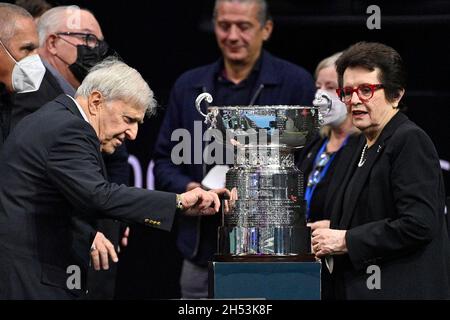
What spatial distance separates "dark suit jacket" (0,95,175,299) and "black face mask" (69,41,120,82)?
3.74 feet

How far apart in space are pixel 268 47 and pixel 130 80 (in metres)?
2.42

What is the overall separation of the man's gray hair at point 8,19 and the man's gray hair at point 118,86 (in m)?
0.76

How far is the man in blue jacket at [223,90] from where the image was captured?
544cm

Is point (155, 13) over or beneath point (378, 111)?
over

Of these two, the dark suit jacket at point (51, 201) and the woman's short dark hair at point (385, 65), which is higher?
the woman's short dark hair at point (385, 65)

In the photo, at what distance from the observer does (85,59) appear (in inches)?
198

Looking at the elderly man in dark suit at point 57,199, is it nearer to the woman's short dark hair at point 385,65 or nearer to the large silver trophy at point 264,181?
the large silver trophy at point 264,181

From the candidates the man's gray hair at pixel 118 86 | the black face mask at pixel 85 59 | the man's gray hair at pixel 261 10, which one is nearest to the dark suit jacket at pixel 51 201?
the man's gray hair at pixel 118 86

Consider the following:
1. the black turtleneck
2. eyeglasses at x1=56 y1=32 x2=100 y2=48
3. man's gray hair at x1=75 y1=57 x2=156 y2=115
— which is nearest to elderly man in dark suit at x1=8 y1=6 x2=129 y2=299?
eyeglasses at x1=56 y1=32 x2=100 y2=48

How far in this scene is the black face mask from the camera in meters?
5.01
